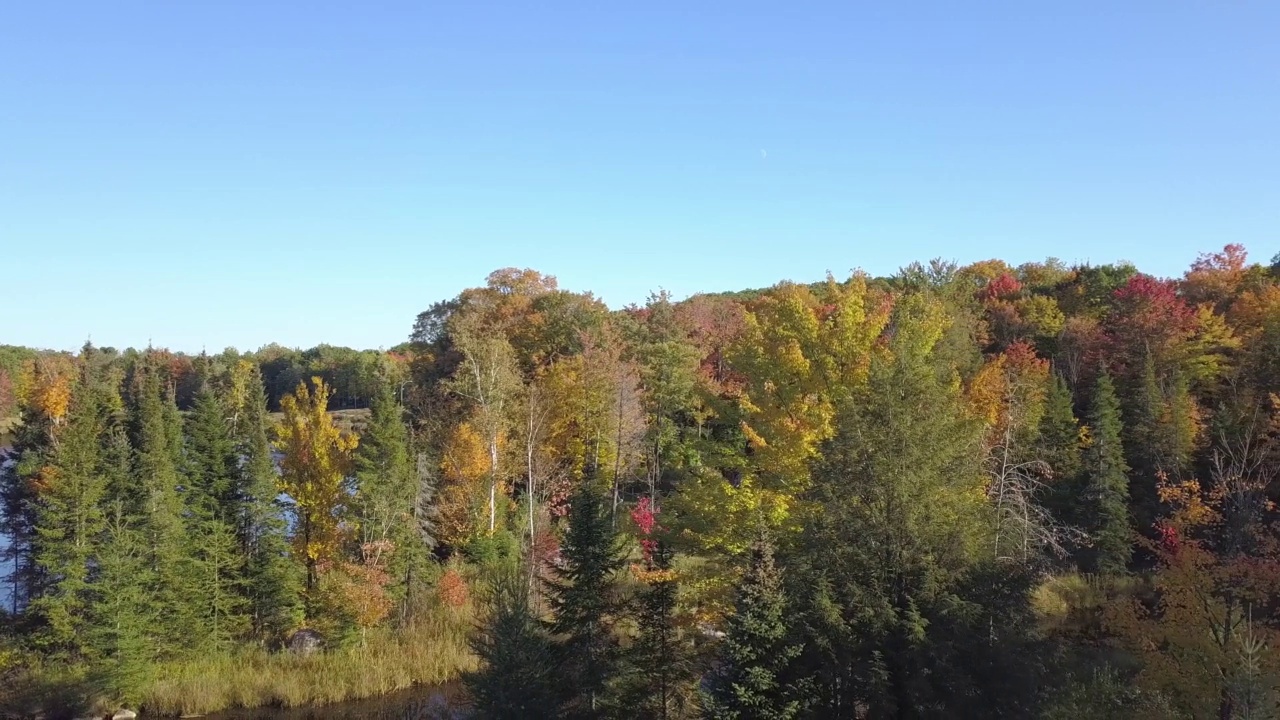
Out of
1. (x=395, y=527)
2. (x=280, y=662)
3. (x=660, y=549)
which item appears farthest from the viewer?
(x=395, y=527)

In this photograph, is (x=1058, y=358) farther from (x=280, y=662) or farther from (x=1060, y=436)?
(x=280, y=662)

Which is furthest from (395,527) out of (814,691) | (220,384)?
(220,384)

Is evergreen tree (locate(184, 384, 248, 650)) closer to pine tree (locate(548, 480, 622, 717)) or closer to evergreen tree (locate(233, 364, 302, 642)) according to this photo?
evergreen tree (locate(233, 364, 302, 642))

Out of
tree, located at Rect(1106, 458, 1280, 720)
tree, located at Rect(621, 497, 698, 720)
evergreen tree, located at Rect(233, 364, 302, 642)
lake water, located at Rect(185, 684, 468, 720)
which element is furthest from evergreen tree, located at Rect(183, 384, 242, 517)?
tree, located at Rect(1106, 458, 1280, 720)

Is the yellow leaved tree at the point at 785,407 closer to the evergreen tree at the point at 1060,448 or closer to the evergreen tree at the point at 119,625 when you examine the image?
the evergreen tree at the point at 119,625

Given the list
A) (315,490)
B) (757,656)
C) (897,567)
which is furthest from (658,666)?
(315,490)

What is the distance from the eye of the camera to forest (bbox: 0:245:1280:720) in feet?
57.1

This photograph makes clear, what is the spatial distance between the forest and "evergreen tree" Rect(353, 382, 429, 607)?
188mm

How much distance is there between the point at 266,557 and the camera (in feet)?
106

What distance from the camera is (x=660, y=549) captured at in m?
19.9

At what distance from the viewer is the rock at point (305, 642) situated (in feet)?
98.2

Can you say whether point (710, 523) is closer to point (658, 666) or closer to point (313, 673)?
point (658, 666)

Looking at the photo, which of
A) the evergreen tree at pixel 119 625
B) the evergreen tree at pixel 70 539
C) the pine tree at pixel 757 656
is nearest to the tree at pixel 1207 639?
the pine tree at pixel 757 656

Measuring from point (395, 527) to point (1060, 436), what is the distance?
33.4 m
